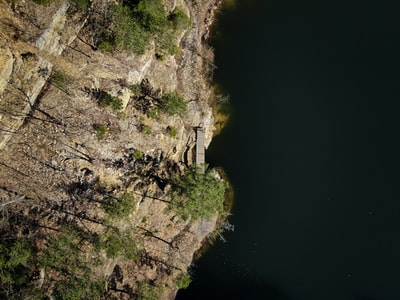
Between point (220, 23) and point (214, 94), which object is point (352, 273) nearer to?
point (214, 94)

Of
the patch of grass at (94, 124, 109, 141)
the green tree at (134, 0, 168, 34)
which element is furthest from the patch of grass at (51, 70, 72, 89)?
the green tree at (134, 0, 168, 34)

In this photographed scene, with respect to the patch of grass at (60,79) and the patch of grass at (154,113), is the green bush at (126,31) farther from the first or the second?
the patch of grass at (154,113)

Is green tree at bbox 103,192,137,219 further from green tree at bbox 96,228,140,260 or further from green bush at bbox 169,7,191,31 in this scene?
green bush at bbox 169,7,191,31

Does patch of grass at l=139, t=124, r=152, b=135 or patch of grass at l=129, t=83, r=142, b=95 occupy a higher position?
patch of grass at l=129, t=83, r=142, b=95

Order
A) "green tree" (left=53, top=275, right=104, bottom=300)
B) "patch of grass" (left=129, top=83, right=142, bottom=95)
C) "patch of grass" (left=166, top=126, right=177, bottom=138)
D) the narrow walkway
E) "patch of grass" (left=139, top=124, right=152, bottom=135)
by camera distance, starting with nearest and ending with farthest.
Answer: "green tree" (left=53, top=275, right=104, bottom=300)
"patch of grass" (left=129, top=83, right=142, bottom=95)
"patch of grass" (left=139, top=124, right=152, bottom=135)
"patch of grass" (left=166, top=126, right=177, bottom=138)
the narrow walkway

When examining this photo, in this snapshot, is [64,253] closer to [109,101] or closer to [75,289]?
[75,289]

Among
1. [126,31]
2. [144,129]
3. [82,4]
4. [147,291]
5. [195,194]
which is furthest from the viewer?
[147,291]

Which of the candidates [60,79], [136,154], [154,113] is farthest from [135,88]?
[60,79]
